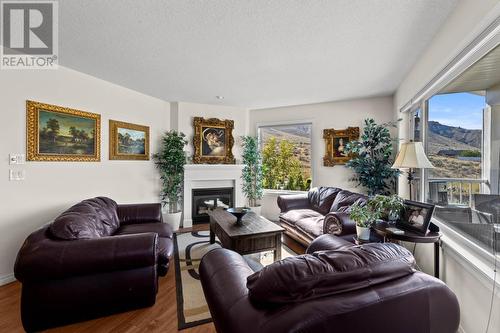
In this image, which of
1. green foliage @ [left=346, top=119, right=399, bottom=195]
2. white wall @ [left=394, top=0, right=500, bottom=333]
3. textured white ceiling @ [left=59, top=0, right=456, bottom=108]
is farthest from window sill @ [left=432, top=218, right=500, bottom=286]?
textured white ceiling @ [left=59, top=0, right=456, bottom=108]

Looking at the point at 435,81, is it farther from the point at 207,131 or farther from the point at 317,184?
the point at 207,131

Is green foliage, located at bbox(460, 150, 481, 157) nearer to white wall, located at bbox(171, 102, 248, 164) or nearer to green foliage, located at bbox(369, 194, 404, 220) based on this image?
green foliage, located at bbox(369, 194, 404, 220)

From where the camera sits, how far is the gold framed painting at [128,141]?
359 cm

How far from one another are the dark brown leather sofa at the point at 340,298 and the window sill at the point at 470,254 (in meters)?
0.66

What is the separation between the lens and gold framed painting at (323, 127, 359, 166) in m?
4.29

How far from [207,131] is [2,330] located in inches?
147

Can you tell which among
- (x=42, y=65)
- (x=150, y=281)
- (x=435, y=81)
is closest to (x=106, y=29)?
(x=42, y=65)

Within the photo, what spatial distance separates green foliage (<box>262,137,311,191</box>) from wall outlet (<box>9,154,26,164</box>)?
3.74m

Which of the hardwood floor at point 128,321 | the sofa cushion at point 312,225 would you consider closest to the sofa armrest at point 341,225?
the sofa cushion at point 312,225

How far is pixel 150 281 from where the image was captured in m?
2.00

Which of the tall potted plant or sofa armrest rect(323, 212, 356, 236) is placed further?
the tall potted plant

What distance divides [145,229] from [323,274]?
2.48 m

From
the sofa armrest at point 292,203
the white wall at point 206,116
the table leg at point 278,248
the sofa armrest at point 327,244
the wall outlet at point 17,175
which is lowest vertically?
the table leg at point 278,248

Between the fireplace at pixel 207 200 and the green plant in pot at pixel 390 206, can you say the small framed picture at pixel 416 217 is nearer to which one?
the green plant in pot at pixel 390 206
